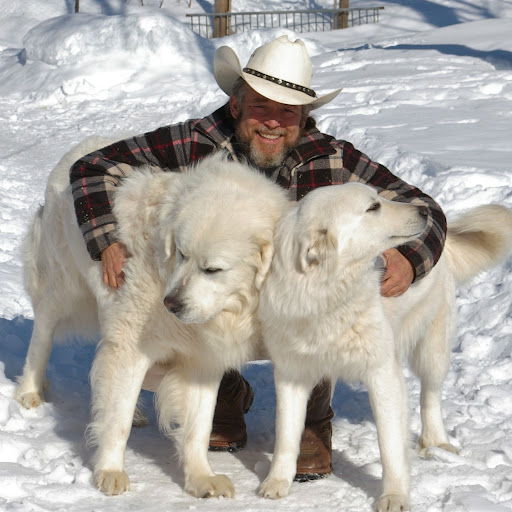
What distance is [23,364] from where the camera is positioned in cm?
450

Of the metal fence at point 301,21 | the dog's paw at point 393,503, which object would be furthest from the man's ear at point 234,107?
the metal fence at point 301,21

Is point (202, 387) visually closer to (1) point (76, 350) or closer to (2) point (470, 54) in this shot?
(1) point (76, 350)

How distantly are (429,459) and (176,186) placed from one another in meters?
1.54

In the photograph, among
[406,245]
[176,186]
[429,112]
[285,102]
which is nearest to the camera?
[176,186]

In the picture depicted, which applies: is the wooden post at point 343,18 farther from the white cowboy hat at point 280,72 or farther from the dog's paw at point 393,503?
the dog's paw at point 393,503

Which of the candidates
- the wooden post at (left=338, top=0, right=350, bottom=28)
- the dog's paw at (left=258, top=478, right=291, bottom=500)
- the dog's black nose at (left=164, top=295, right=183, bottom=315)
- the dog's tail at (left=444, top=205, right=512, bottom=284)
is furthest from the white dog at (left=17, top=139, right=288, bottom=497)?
the wooden post at (left=338, top=0, right=350, bottom=28)

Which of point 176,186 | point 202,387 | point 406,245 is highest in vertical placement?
point 176,186

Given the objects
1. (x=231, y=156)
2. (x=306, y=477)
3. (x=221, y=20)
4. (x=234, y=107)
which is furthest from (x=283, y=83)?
(x=221, y=20)

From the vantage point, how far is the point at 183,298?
272cm

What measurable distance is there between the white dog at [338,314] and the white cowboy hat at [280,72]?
0.77 m

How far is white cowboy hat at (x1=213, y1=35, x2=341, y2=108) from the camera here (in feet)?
11.5

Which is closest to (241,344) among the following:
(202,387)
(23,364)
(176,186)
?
(202,387)

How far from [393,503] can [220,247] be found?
1088 millimetres

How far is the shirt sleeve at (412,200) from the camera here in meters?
3.29
